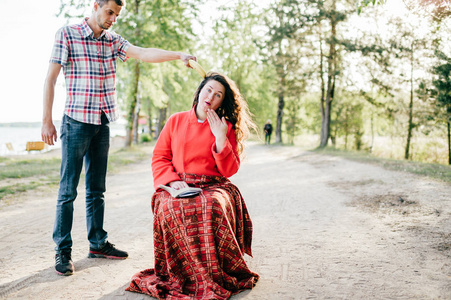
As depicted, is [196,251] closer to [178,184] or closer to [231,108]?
[178,184]

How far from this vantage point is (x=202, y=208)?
290cm

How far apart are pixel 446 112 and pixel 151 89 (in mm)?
14230

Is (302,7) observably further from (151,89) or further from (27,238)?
→ (27,238)

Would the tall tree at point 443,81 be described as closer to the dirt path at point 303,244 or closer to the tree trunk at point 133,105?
the dirt path at point 303,244

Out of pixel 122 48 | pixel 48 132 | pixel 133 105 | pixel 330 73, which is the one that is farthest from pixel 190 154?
pixel 330 73

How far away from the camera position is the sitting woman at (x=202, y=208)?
2906 millimetres

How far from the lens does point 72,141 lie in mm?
3420

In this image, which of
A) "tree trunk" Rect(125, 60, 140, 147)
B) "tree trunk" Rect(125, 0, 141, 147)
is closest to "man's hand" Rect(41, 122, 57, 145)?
"tree trunk" Rect(125, 0, 141, 147)

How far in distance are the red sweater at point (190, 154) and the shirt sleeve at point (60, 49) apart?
115 cm

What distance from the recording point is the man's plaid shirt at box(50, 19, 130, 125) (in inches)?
132

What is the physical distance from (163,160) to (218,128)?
24.1 inches

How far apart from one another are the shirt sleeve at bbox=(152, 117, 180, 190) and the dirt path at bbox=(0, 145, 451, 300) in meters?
1.01

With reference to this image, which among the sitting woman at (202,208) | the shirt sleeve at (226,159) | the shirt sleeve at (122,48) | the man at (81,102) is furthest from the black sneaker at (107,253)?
the shirt sleeve at (122,48)

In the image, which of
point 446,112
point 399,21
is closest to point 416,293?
point 446,112
